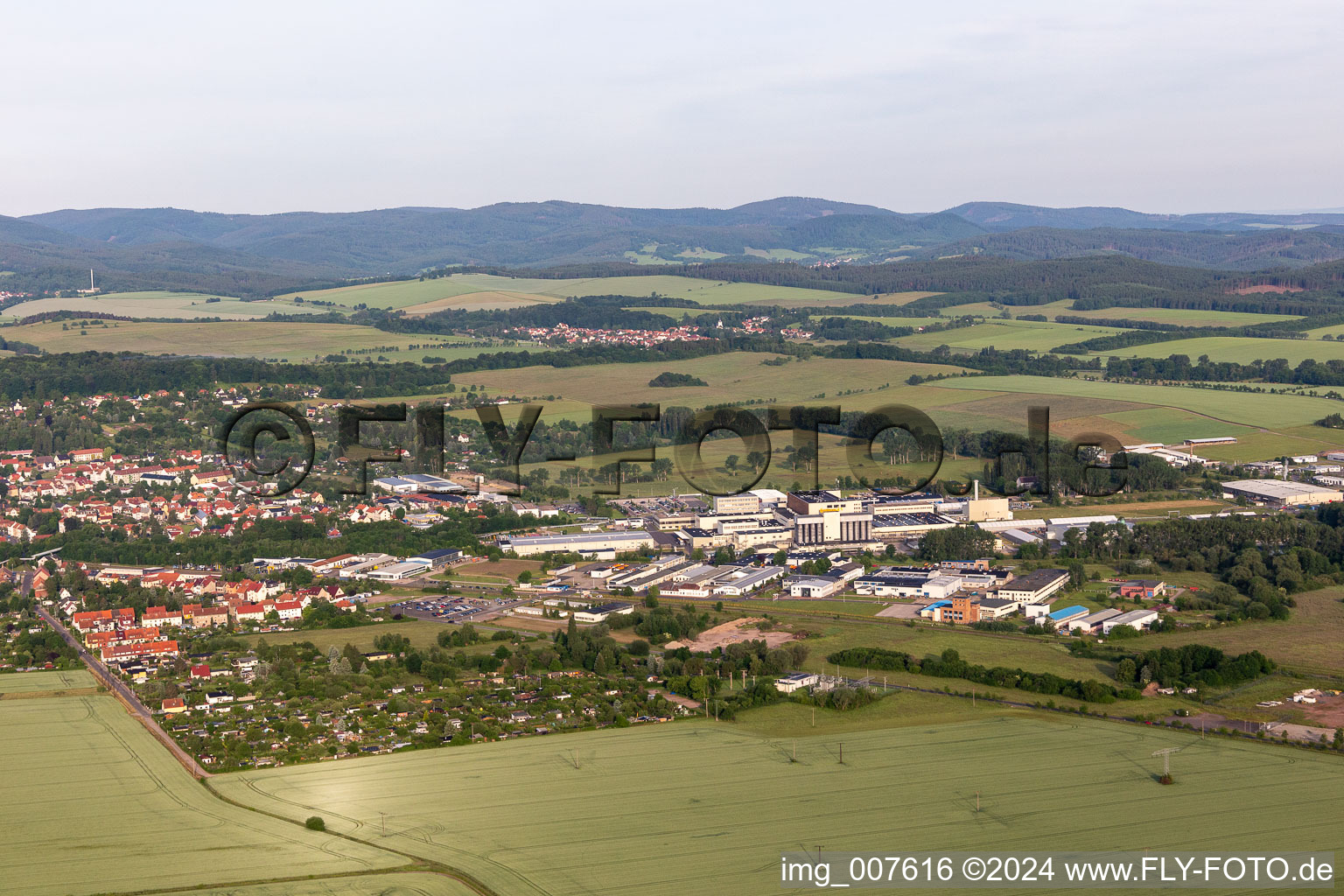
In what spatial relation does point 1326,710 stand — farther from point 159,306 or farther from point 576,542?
point 159,306

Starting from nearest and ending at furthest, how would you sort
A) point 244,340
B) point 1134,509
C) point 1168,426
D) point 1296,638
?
point 1296,638
point 1134,509
point 1168,426
point 244,340

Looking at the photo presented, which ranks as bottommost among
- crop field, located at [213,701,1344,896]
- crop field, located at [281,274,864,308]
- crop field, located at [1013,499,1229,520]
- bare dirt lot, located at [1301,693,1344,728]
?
crop field, located at [213,701,1344,896]

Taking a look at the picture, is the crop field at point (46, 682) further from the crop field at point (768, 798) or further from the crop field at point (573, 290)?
the crop field at point (573, 290)

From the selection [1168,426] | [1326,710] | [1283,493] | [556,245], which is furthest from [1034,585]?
[556,245]

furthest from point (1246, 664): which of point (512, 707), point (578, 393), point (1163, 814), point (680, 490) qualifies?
point (578, 393)

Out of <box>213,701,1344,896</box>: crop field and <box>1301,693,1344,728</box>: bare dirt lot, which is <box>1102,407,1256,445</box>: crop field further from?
<box>213,701,1344,896</box>: crop field

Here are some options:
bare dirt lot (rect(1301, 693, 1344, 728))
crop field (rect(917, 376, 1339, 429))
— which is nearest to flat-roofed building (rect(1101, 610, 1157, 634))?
bare dirt lot (rect(1301, 693, 1344, 728))

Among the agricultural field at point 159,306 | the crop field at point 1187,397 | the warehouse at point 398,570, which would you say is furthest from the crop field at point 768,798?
the agricultural field at point 159,306
